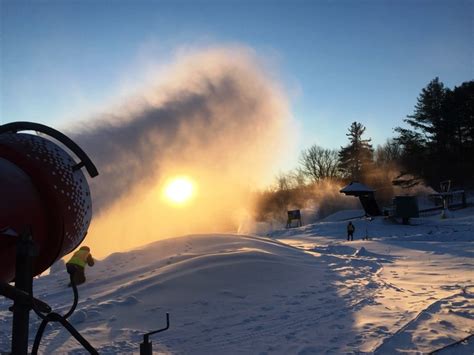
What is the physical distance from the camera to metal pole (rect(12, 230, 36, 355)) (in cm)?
202

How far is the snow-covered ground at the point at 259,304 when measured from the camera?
17.6 ft

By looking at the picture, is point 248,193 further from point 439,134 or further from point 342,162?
point 439,134

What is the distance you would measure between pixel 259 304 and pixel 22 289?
18.8 ft

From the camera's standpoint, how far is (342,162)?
73.2 metres

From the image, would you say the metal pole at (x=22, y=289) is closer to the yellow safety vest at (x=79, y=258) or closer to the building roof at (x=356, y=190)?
the yellow safety vest at (x=79, y=258)

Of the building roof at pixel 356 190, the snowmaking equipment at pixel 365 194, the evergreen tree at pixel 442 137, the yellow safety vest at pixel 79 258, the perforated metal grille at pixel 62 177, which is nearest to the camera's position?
the perforated metal grille at pixel 62 177

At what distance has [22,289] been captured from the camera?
6.75ft

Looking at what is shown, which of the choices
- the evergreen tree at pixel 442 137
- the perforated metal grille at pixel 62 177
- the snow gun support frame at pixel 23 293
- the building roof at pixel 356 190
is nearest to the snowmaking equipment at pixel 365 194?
the building roof at pixel 356 190

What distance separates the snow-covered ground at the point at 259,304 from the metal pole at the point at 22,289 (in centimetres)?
349

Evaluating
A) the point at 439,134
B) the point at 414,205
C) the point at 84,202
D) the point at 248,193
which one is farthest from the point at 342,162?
the point at 84,202

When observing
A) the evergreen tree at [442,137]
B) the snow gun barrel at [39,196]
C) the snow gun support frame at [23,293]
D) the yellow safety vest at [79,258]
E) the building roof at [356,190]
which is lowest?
the yellow safety vest at [79,258]

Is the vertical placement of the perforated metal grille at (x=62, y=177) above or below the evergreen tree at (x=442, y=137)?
below

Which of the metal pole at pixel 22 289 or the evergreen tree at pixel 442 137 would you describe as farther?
the evergreen tree at pixel 442 137

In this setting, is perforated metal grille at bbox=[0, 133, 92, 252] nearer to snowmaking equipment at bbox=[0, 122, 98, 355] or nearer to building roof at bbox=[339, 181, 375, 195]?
snowmaking equipment at bbox=[0, 122, 98, 355]
